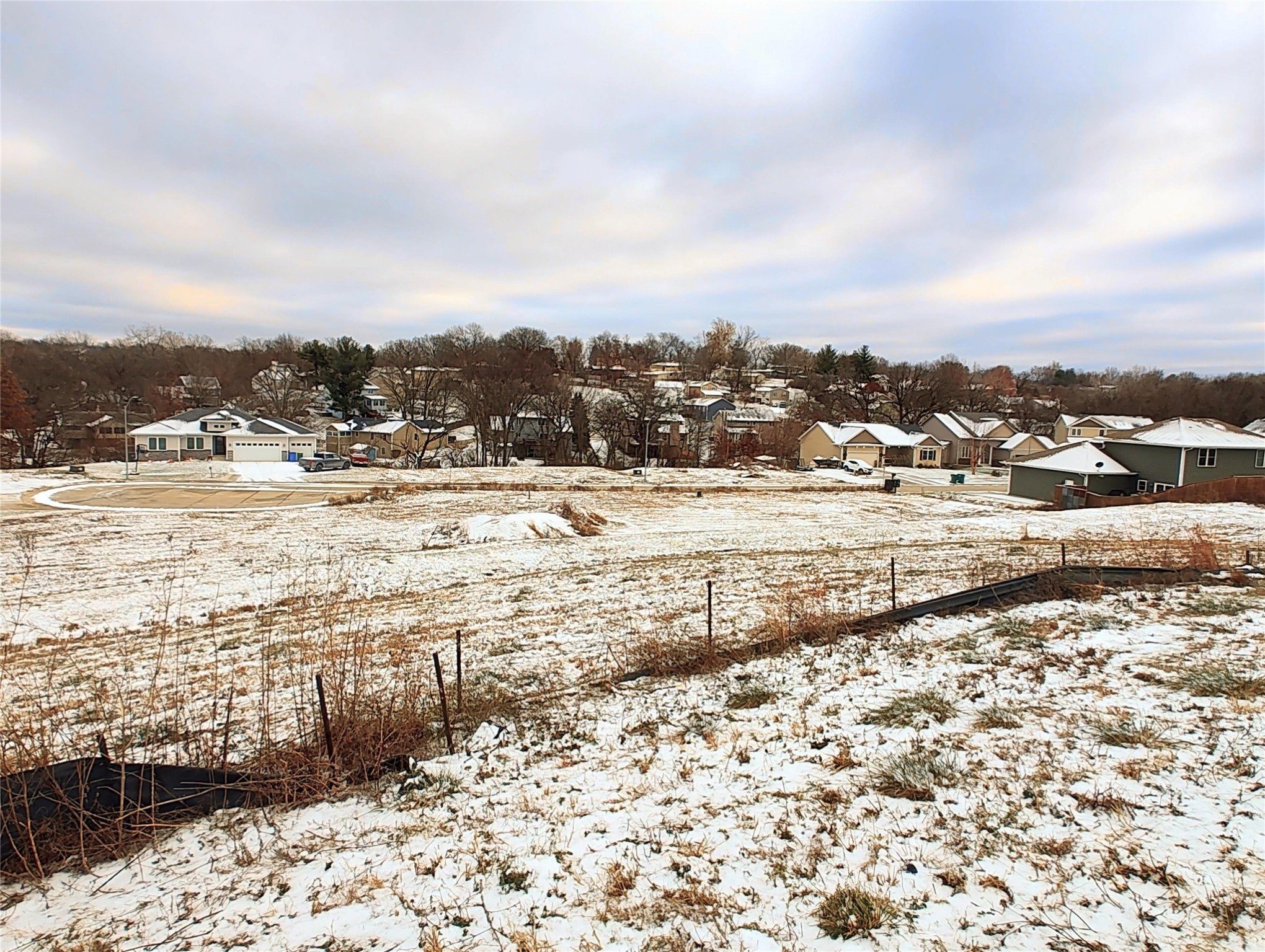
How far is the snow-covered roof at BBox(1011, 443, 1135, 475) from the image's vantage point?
112 ft

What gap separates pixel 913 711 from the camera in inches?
219

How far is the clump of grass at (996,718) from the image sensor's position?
515 cm

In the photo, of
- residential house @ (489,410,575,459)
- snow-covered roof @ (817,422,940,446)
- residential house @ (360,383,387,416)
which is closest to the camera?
snow-covered roof @ (817,422,940,446)

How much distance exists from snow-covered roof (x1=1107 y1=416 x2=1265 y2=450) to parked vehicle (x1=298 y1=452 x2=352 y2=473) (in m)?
55.2

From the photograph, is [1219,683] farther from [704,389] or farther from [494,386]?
[704,389]

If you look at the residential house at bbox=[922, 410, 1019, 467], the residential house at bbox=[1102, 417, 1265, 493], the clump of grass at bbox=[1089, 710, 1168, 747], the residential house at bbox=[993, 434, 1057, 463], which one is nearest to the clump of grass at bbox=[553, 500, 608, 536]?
the clump of grass at bbox=[1089, 710, 1168, 747]

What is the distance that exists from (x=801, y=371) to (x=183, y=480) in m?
113

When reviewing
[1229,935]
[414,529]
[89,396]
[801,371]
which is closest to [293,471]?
[414,529]

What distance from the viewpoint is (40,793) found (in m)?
4.10

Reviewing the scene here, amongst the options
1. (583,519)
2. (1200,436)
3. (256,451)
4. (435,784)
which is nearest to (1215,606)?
(435,784)

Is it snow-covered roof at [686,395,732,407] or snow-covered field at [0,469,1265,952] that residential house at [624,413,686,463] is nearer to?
snow-covered roof at [686,395,732,407]

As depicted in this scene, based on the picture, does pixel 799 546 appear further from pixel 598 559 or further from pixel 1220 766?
pixel 1220 766

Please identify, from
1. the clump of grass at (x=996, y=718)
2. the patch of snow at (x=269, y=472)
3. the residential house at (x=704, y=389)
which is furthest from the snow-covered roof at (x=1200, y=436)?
the patch of snow at (x=269, y=472)

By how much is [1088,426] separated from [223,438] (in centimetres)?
9043
